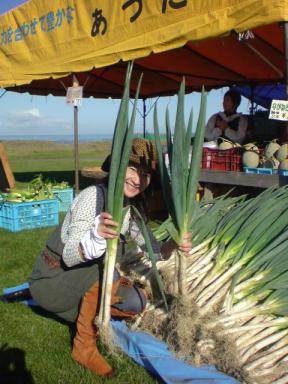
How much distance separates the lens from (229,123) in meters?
4.71

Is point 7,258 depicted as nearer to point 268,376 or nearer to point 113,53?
point 113,53

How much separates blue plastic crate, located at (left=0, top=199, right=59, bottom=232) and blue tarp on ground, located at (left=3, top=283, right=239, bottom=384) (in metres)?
2.62

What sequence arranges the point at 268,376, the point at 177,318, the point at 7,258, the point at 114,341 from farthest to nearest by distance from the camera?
1. the point at 7,258
2. the point at 114,341
3. the point at 177,318
4. the point at 268,376

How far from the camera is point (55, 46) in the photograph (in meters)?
5.04

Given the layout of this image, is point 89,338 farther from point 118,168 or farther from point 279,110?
point 279,110

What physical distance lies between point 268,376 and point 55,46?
4433 mm

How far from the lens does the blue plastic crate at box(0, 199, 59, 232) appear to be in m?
4.41

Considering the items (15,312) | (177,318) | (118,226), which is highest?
(118,226)

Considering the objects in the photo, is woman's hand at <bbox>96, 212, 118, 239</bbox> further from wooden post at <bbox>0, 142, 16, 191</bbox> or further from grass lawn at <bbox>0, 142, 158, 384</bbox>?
wooden post at <bbox>0, 142, 16, 191</bbox>

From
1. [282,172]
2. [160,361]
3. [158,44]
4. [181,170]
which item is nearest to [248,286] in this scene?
[160,361]

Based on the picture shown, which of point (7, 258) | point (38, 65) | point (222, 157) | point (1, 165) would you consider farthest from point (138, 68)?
point (7, 258)

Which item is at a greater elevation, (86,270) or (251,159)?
(251,159)

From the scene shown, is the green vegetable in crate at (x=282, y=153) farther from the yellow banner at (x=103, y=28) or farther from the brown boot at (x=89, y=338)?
the brown boot at (x=89, y=338)

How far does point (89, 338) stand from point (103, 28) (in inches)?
130
